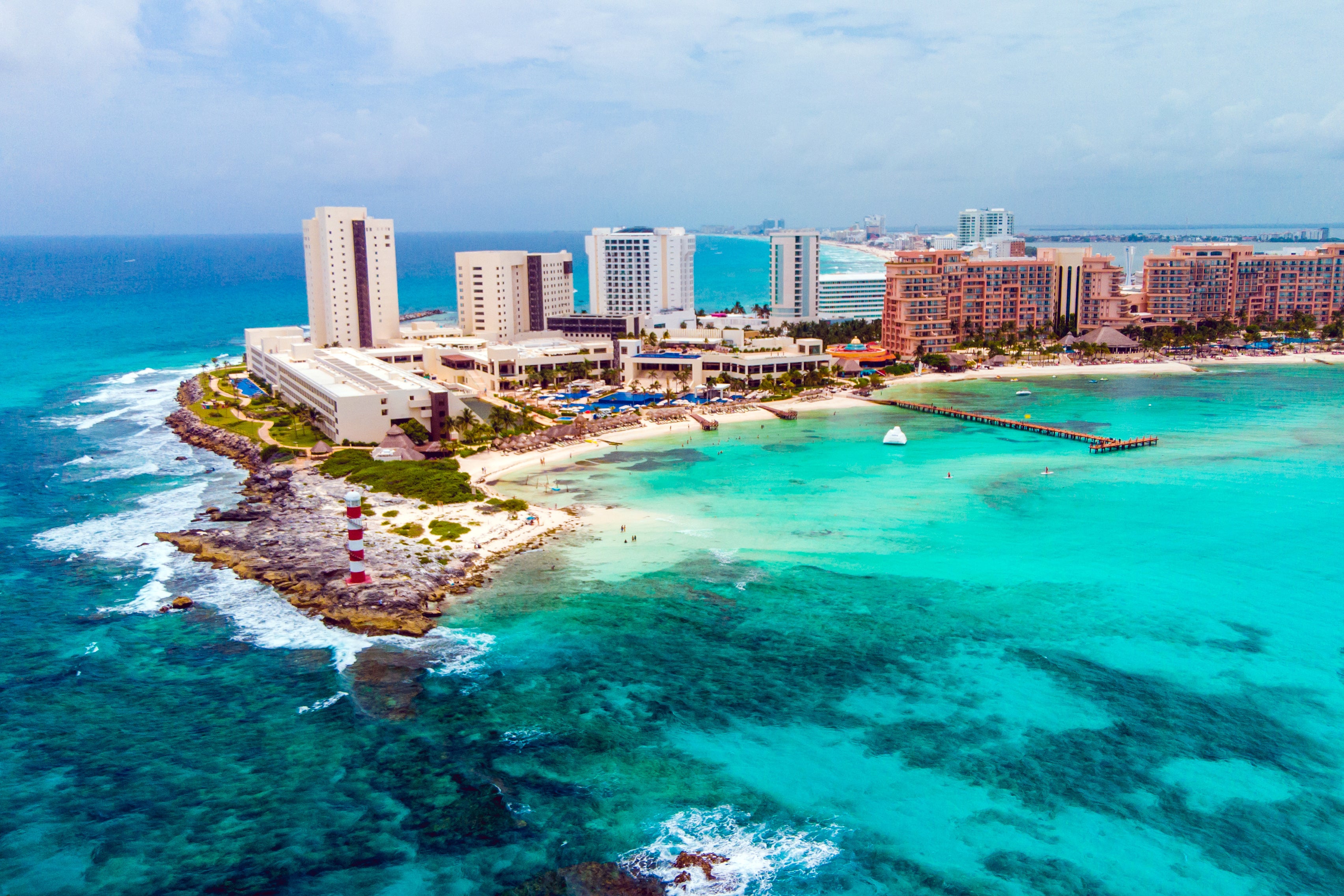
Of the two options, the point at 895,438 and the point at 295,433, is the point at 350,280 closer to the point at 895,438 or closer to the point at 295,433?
the point at 295,433

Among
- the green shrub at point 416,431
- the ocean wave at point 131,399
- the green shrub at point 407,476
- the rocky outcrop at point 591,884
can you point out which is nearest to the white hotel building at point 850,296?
the ocean wave at point 131,399

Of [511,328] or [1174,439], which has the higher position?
[511,328]

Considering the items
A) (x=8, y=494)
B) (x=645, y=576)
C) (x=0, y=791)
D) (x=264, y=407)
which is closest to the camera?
(x=0, y=791)

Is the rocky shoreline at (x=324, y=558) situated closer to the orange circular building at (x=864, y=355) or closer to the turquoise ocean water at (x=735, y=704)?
the turquoise ocean water at (x=735, y=704)

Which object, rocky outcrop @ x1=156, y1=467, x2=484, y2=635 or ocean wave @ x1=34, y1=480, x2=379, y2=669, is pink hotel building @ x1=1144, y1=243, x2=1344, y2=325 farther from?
ocean wave @ x1=34, y1=480, x2=379, y2=669

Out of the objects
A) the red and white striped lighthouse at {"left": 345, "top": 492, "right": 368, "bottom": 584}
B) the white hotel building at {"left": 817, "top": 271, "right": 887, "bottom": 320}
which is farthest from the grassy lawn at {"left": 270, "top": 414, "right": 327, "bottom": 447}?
the white hotel building at {"left": 817, "top": 271, "right": 887, "bottom": 320}

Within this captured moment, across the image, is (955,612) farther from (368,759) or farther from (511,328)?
(511,328)

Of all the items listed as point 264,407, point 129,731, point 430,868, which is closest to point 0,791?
point 129,731
